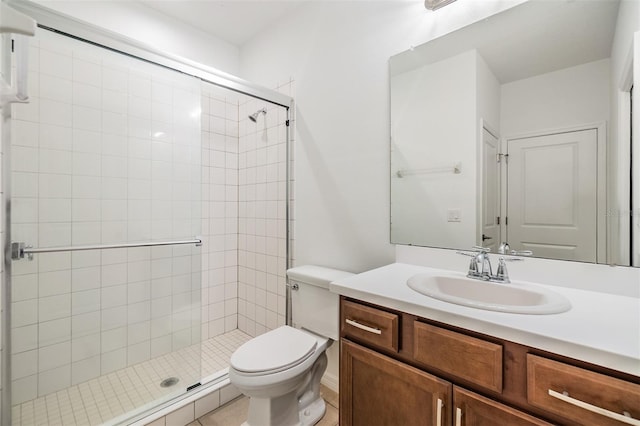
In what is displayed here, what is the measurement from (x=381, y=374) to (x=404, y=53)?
1.52 meters

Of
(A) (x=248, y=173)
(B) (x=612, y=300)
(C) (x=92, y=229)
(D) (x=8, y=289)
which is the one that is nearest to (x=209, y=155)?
(A) (x=248, y=173)

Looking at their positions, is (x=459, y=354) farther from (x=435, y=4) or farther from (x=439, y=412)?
(x=435, y=4)

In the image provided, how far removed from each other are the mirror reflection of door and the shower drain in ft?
6.08

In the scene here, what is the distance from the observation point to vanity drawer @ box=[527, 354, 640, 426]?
1.97 ft

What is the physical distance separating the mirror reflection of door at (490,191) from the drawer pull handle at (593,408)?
660 mm

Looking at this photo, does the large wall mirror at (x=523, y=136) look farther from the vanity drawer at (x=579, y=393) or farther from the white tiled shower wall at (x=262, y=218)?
the white tiled shower wall at (x=262, y=218)

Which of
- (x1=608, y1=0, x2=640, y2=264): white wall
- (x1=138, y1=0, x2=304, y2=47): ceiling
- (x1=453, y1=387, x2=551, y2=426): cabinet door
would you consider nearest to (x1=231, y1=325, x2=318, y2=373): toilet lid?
(x1=453, y1=387, x2=551, y2=426): cabinet door

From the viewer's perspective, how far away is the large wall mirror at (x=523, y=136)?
101 centimetres

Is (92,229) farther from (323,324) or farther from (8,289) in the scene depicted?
(323,324)

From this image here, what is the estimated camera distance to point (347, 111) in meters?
1.76

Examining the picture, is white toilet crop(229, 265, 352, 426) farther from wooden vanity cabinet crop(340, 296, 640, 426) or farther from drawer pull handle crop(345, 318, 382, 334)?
drawer pull handle crop(345, 318, 382, 334)

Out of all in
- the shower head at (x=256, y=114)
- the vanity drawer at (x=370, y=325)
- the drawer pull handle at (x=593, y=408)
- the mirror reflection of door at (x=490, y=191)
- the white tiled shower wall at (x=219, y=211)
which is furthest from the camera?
the white tiled shower wall at (x=219, y=211)

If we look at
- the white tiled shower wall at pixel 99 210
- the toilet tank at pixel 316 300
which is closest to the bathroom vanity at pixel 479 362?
the toilet tank at pixel 316 300

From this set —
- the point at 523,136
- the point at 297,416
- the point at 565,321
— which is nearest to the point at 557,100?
the point at 523,136
